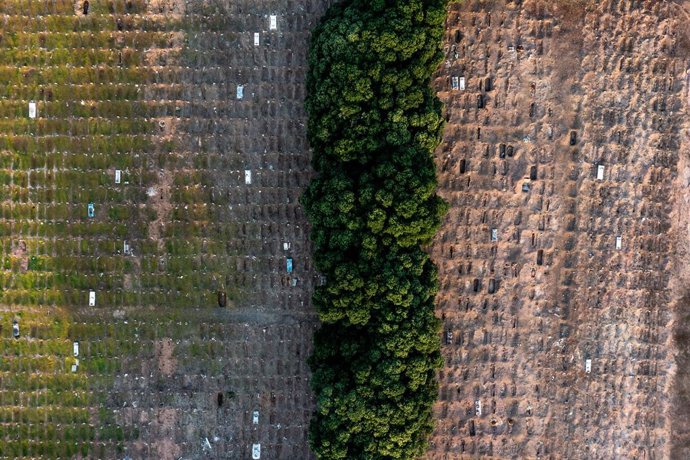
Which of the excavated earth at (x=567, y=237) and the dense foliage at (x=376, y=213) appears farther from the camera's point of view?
the excavated earth at (x=567, y=237)

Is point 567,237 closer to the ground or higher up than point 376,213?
closer to the ground

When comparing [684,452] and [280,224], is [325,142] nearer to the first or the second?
[280,224]

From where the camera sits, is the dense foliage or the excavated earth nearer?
the dense foliage

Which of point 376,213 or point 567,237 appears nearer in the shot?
point 376,213

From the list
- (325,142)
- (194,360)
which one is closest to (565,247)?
(325,142)
